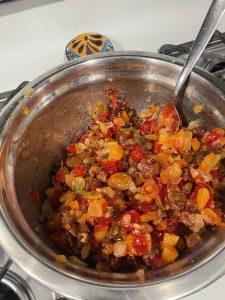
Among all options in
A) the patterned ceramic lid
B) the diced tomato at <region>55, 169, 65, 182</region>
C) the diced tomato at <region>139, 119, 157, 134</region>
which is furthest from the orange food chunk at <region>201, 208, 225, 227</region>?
the patterned ceramic lid

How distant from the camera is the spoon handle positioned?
1063 millimetres

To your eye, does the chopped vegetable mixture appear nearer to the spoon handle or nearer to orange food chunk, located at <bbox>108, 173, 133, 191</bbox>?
orange food chunk, located at <bbox>108, 173, 133, 191</bbox>

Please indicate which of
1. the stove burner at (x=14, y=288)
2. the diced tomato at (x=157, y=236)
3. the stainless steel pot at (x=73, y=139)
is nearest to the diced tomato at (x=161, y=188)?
the diced tomato at (x=157, y=236)

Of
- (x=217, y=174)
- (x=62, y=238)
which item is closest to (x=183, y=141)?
(x=217, y=174)

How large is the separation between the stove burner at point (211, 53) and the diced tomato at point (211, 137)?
312 millimetres

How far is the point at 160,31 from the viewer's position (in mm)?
1701

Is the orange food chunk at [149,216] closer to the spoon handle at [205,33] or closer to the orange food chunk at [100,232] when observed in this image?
the orange food chunk at [100,232]

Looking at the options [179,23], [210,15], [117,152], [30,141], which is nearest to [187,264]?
[117,152]

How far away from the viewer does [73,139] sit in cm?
133

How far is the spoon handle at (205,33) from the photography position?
1063mm

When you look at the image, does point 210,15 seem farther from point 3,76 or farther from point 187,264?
point 3,76

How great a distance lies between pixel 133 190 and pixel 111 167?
109 mm

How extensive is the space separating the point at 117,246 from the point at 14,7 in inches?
47.2

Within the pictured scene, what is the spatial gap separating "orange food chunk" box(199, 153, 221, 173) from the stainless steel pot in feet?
0.34
